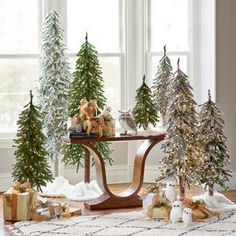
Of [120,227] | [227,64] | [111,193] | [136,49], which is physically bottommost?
[120,227]

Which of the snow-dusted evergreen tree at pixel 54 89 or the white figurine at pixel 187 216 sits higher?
the snow-dusted evergreen tree at pixel 54 89

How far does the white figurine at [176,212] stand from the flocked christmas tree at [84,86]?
1.45 meters

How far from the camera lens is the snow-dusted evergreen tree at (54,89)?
684cm

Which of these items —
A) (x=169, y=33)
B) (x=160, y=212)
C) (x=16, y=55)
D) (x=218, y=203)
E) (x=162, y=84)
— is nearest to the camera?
(x=160, y=212)

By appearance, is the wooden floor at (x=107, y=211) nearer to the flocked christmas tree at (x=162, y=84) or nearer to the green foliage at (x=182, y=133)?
the green foliage at (x=182, y=133)

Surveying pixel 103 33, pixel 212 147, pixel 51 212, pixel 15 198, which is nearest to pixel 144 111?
pixel 212 147

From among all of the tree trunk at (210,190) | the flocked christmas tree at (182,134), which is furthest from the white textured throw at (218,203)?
the flocked christmas tree at (182,134)

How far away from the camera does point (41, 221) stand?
18.7ft

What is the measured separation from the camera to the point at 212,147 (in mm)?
6156

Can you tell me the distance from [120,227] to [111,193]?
79 cm

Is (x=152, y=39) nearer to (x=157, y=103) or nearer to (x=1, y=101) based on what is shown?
(x=157, y=103)

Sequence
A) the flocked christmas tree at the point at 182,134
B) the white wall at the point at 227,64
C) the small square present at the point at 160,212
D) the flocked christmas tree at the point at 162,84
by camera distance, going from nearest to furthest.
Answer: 1. the small square present at the point at 160,212
2. the flocked christmas tree at the point at 182,134
3. the flocked christmas tree at the point at 162,84
4. the white wall at the point at 227,64

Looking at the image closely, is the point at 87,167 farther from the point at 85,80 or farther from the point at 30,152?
the point at 85,80

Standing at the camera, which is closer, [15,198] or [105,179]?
[15,198]
